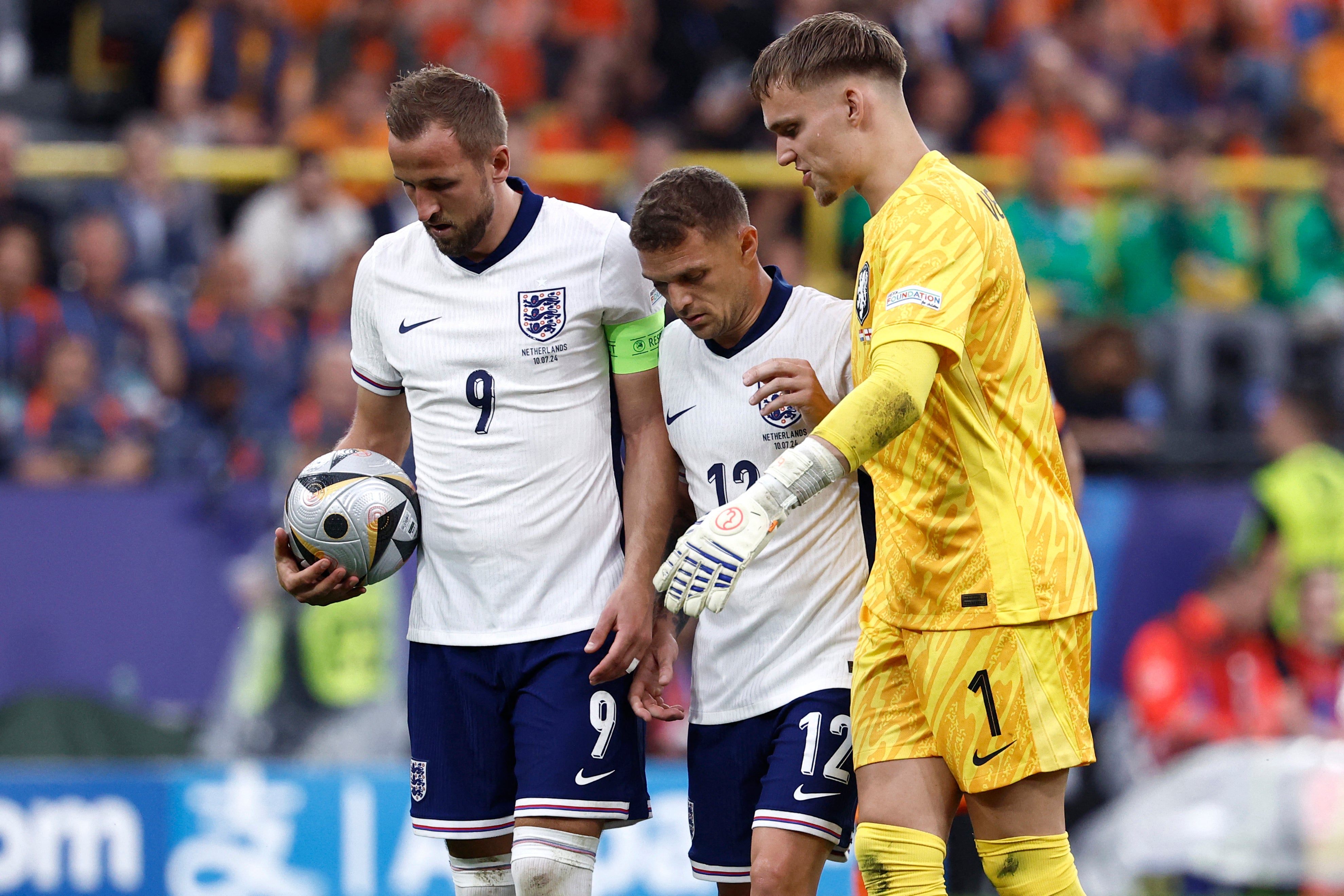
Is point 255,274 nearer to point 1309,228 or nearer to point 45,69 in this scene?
point 45,69

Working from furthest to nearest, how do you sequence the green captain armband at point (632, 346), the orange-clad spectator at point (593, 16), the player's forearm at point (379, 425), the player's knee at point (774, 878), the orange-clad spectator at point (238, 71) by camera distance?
1. the orange-clad spectator at point (593, 16)
2. the orange-clad spectator at point (238, 71)
3. the player's forearm at point (379, 425)
4. the green captain armband at point (632, 346)
5. the player's knee at point (774, 878)

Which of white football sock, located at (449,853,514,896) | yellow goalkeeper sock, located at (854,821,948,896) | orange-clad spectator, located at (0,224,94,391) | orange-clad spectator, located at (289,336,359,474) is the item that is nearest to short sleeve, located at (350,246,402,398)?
white football sock, located at (449,853,514,896)

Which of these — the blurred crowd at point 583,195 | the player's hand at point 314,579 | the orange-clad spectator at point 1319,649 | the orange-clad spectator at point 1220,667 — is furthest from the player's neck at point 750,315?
the orange-clad spectator at point 1319,649

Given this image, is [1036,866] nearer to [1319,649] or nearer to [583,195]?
[1319,649]

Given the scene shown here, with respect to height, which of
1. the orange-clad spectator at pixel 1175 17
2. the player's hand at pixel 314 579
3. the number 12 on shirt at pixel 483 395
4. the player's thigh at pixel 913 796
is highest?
the orange-clad spectator at pixel 1175 17

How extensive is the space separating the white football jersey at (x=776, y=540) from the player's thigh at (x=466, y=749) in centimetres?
54

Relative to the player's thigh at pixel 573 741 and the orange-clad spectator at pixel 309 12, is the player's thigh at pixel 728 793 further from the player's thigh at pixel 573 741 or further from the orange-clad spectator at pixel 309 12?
the orange-clad spectator at pixel 309 12

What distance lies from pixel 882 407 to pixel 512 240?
1.41 m

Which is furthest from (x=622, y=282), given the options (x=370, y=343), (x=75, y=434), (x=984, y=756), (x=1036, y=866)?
(x=75, y=434)

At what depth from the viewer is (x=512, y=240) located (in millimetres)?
4539

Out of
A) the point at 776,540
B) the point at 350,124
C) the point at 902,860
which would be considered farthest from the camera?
the point at 350,124

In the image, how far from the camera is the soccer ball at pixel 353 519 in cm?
441

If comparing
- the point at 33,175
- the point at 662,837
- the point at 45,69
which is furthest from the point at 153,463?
the point at 45,69

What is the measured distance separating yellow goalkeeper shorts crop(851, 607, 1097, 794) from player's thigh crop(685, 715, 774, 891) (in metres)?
0.56
